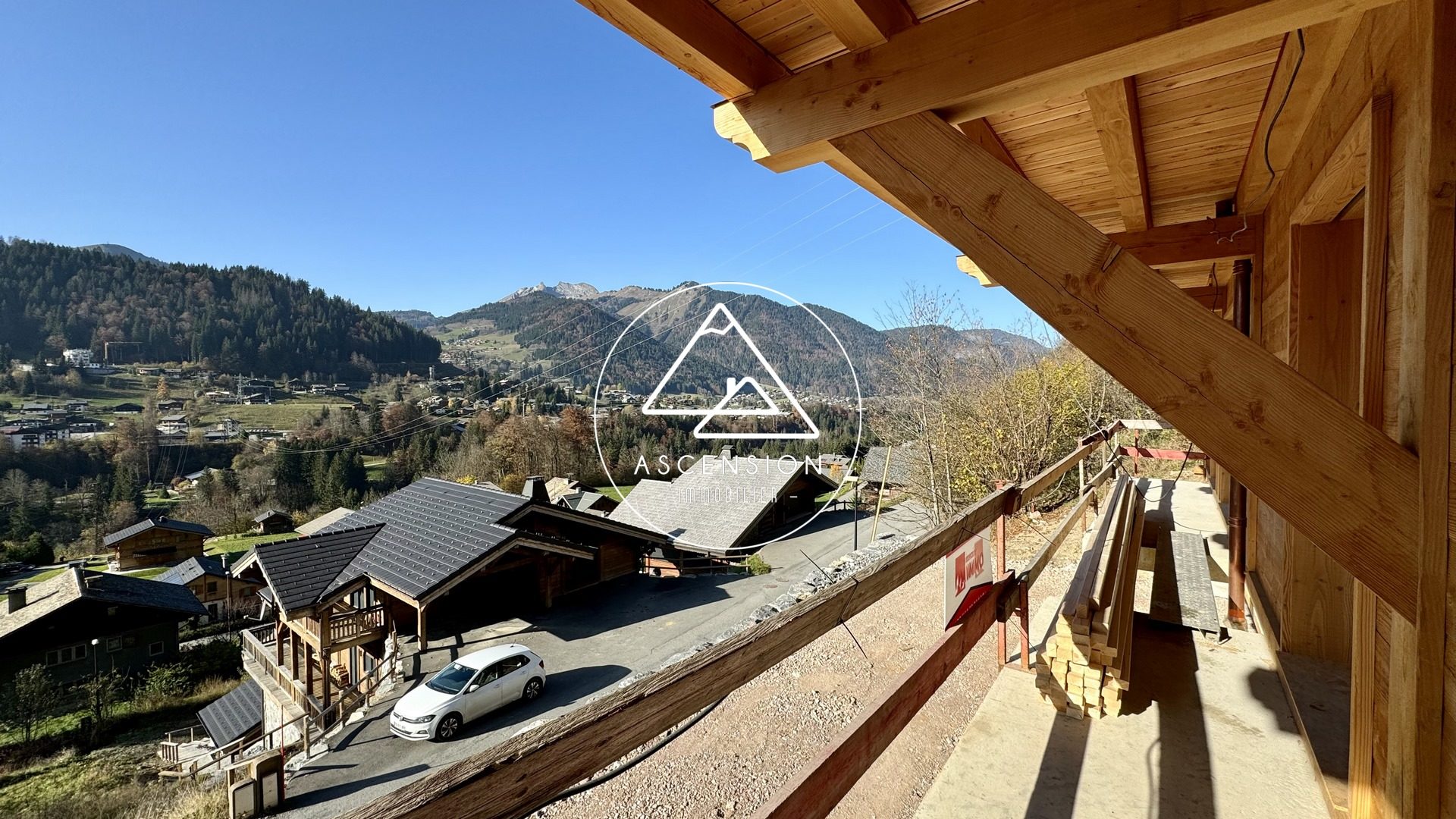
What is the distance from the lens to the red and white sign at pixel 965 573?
1590 mm

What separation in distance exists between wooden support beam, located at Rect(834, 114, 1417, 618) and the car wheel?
985 centimetres

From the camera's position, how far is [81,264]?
87625mm

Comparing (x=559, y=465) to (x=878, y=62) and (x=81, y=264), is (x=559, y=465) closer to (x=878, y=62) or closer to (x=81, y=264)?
(x=878, y=62)

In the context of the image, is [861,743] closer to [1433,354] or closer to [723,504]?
[1433,354]

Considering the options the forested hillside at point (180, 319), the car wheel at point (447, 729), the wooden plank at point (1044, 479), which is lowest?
the car wheel at point (447, 729)

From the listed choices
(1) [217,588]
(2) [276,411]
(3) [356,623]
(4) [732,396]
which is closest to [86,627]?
(1) [217,588]

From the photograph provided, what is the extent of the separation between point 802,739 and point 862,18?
197 inches

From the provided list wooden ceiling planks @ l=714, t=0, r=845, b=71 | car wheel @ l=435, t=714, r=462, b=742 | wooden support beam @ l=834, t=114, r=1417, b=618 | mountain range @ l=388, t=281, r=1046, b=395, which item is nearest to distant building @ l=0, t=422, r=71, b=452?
mountain range @ l=388, t=281, r=1046, b=395

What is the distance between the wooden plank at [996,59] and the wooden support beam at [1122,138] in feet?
0.81

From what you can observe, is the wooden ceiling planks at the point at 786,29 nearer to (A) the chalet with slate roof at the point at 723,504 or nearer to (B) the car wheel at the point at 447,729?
(B) the car wheel at the point at 447,729

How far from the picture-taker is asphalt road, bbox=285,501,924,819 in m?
8.02

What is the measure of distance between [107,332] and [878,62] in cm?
11898

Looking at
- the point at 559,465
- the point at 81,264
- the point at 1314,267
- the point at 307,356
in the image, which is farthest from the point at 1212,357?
the point at 81,264

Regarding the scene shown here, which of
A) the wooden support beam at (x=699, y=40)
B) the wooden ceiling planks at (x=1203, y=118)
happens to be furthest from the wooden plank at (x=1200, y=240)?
the wooden support beam at (x=699, y=40)
